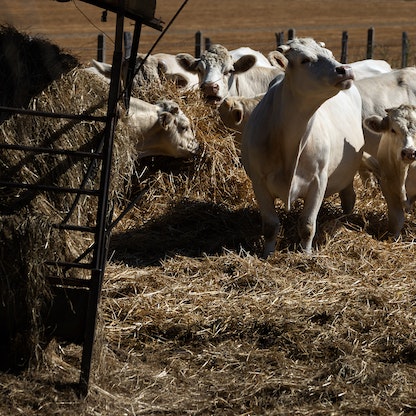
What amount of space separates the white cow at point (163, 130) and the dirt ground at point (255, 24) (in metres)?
13.9

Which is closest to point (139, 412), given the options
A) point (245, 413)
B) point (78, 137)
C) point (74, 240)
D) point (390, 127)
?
point (245, 413)

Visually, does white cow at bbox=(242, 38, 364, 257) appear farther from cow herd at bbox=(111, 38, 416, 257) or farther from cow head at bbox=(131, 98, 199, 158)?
cow head at bbox=(131, 98, 199, 158)

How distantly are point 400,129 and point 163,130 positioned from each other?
2519mm

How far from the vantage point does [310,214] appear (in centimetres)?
792

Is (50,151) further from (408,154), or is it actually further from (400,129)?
(400,129)

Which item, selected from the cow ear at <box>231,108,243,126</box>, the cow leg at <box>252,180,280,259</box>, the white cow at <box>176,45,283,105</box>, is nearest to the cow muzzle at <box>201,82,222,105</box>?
the white cow at <box>176,45,283,105</box>

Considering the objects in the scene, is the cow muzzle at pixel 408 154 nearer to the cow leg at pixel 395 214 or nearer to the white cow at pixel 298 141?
the white cow at pixel 298 141

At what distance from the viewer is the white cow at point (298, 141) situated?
7.40m

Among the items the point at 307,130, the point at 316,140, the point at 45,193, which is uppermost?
the point at 45,193

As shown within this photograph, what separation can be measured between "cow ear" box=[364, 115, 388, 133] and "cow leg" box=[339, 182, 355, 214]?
2.54ft

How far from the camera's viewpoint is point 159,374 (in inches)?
219

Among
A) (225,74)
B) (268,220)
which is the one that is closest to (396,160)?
(268,220)

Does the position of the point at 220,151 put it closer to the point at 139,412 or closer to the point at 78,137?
the point at 78,137

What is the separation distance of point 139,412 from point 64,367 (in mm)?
603
